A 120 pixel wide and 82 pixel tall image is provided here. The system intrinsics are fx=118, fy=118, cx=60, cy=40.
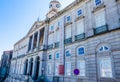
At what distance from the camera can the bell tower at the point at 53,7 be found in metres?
30.5

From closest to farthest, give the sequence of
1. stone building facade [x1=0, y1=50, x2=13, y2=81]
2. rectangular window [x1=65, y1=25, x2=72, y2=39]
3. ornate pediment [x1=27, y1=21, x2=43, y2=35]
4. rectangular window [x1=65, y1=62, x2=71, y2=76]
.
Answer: rectangular window [x1=65, y1=62, x2=71, y2=76] < rectangular window [x1=65, y1=25, x2=72, y2=39] < ornate pediment [x1=27, y1=21, x2=43, y2=35] < stone building facade [x1=0, y1=50, x2=13, y2=81]

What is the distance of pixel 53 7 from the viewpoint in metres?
30.9

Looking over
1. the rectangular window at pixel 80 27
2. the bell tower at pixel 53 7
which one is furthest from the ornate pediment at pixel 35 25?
the rectangular window at pixel 80 27

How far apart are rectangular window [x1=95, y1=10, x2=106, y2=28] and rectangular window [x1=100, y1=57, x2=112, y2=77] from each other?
178 inches

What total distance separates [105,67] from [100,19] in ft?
20.1

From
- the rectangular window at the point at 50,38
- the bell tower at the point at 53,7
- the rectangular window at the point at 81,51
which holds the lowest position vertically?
the rectangular window at the point at 81,51

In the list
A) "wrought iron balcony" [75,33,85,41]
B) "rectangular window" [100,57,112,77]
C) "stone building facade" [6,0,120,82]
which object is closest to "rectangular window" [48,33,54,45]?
"stone building facade" [6,0,120,82]

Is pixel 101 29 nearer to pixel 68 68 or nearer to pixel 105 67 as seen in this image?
pixel 105 67

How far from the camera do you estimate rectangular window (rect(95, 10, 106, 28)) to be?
49.3 ft

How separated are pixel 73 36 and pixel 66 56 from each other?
3.61m

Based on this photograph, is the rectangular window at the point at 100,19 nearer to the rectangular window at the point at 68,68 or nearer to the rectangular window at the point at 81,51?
the rectangular window at the point at 81,51

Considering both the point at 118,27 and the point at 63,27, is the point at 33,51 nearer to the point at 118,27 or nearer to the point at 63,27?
the point at 63,27

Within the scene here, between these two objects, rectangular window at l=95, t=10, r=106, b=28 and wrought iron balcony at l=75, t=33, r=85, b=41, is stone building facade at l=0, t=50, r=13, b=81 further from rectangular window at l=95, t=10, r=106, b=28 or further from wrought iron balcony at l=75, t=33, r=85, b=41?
rectangular window at l=95, t=10, r=106, b=28

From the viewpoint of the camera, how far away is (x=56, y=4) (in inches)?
1236
